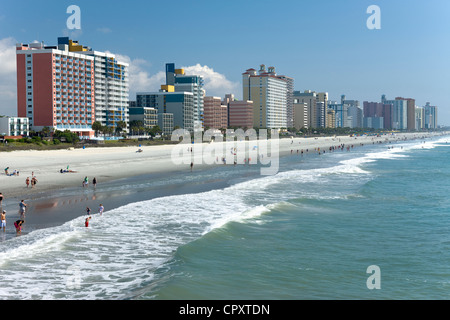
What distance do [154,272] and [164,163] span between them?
157 feet

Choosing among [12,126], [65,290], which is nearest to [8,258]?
[65,290]

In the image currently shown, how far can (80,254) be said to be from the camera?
58.5 ft

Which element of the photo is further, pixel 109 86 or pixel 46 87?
pixel 109 86

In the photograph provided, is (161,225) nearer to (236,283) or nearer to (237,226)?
(237,226)

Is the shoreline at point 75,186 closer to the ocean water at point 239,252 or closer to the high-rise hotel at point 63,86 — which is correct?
the ocean water at point 239,252

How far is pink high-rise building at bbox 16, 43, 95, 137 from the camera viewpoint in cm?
11012

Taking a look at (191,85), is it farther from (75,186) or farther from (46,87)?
(75,186)

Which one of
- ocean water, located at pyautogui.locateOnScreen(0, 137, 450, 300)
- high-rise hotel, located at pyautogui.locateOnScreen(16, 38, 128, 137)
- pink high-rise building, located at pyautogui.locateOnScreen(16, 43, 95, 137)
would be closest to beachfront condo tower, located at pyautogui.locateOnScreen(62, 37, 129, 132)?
high-rise hotel, located at pyautogui.locateOnScreen(16, 38, 128, 137)

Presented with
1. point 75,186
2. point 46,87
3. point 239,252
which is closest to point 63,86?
point 46,87

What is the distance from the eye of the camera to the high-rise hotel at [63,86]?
110 meters

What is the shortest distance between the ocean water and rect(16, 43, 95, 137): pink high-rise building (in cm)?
8997

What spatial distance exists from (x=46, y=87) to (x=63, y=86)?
491 centimetres

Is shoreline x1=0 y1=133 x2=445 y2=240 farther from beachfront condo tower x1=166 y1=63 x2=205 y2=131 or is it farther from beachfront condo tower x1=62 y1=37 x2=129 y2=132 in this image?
beachfront condo tower x1=166 y1=63 x2=205 y2=131

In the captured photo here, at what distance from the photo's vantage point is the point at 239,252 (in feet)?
61.9
